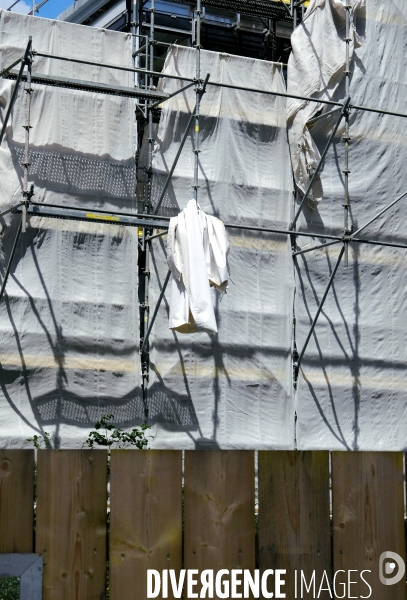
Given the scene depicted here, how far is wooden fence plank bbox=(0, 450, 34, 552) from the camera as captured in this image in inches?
130

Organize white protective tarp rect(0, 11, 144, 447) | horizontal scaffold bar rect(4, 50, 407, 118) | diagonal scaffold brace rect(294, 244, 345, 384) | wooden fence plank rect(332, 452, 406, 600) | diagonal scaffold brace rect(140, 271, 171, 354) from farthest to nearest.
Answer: diagonal scaffold brace rect(294, 244, 345, 384), diagonal scaffold brace rect(140, 271, 171, 354), white protective tarp rect(0, 11, 144, 447), horizontal scaffold bar rect(4, 50, 407, 118), wooden fence plank rect(332, 452, 406, 600)

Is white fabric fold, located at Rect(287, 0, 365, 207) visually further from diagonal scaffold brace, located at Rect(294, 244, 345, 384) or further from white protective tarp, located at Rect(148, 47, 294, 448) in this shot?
diagonal scaffold brace, located at Rect(294, 244, 345, 384)

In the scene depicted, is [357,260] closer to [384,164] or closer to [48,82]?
[384,164]

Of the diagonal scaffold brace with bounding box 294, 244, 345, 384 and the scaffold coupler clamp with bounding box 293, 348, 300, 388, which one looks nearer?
the diagonal scaffold brace with bounding box 294, 244, 345, 384

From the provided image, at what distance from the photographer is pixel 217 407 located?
11141mm

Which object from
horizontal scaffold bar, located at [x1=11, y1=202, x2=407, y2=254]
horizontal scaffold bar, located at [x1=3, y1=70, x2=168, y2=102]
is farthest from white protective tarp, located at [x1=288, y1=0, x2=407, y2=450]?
horizontal scaffold bar, located at [x1=3, y1=70, x2=168, y2=102]

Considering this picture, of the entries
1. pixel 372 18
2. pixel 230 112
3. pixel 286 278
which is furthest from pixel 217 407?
pixel 372 18

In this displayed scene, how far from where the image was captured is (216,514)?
348cm

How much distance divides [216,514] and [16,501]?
0.69 meters

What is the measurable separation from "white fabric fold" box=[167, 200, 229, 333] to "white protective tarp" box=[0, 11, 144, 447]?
212cm

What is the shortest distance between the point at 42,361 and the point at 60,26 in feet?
12.7

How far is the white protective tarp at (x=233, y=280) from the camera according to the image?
11086 millimetres

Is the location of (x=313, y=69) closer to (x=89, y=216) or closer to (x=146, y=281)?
(x=146, y=281)

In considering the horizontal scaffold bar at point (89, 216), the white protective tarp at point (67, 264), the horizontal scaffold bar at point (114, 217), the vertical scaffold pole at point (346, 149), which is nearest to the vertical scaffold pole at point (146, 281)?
the white protective tarp at point (67, 264)
